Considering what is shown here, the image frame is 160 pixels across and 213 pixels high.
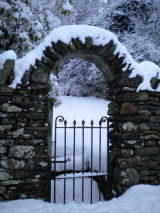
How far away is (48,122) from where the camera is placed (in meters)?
3.32

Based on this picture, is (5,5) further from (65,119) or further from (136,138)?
(136,138)

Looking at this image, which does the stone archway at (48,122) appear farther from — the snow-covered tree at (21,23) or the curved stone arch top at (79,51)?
the snow-covered tree at (21,23)

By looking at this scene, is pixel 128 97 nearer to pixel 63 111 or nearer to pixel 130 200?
pixel 130 200

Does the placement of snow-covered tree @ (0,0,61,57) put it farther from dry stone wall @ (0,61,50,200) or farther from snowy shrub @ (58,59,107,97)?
snowy shrub @ (58,59,107,97)

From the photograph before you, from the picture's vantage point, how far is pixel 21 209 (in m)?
2.72

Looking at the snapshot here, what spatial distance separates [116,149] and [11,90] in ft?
6.88

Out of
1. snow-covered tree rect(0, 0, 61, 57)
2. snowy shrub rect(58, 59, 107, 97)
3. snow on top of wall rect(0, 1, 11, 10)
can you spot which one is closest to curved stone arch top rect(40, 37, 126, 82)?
snow-covered tree rect(0, 0, 61, 57)

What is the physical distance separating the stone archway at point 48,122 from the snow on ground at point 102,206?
0.18 meters

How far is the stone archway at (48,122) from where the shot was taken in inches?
119

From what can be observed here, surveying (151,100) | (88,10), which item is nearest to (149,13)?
(88,10)

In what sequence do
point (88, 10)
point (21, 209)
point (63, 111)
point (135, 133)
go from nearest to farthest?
point (21, 209)
point (135, 133)
point (63, 111)
point (88, 10)

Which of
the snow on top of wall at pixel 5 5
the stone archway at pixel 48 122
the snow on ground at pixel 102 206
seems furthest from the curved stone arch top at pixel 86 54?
the snow on ground at pixel 102 206

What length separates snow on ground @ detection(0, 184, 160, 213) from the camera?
276 cm

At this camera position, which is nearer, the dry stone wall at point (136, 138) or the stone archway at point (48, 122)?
the stone archway at point (48, 122)
